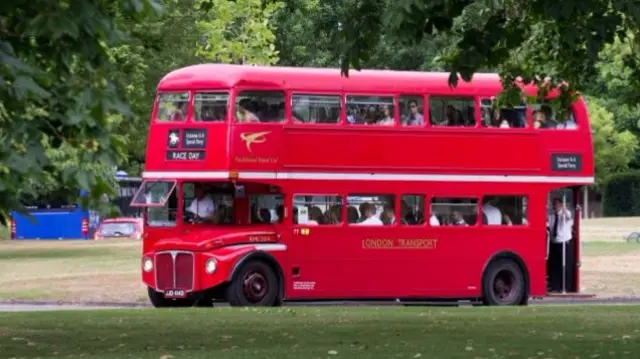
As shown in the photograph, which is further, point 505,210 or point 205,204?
point 505,210

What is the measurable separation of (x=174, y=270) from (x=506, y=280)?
21.8 feet

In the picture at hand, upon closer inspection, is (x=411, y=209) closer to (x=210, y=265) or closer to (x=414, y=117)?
(x=414, y=117)

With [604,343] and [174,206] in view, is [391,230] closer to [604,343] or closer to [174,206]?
[174,206]

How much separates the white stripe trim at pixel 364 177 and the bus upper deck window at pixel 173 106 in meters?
0.99

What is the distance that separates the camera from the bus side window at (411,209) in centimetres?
2686

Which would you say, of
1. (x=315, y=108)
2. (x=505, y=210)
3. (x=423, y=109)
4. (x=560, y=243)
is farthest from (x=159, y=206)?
(x=560, y=243)

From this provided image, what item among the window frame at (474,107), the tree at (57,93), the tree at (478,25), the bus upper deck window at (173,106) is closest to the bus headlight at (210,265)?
the bus upper deck window at (173,106)

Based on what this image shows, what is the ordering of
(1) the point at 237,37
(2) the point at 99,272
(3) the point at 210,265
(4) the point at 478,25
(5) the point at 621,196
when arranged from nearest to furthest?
1. (4) the point at 478,25
2. (3) the point at 210,265
3. (2) the point at 99,272
4. (1) the point at 237,37
5. (5) the point at 621,196

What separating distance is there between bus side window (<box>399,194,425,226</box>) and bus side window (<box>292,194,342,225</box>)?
125cm

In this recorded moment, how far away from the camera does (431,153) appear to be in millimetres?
26688

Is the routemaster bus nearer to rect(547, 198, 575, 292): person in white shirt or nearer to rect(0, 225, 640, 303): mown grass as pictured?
rect(547, 198, 575, 292): person in white shirt

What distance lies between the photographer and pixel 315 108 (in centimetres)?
2584

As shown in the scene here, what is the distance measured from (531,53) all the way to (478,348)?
6.87 m

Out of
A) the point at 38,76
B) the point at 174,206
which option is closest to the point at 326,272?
the point at 174,206
